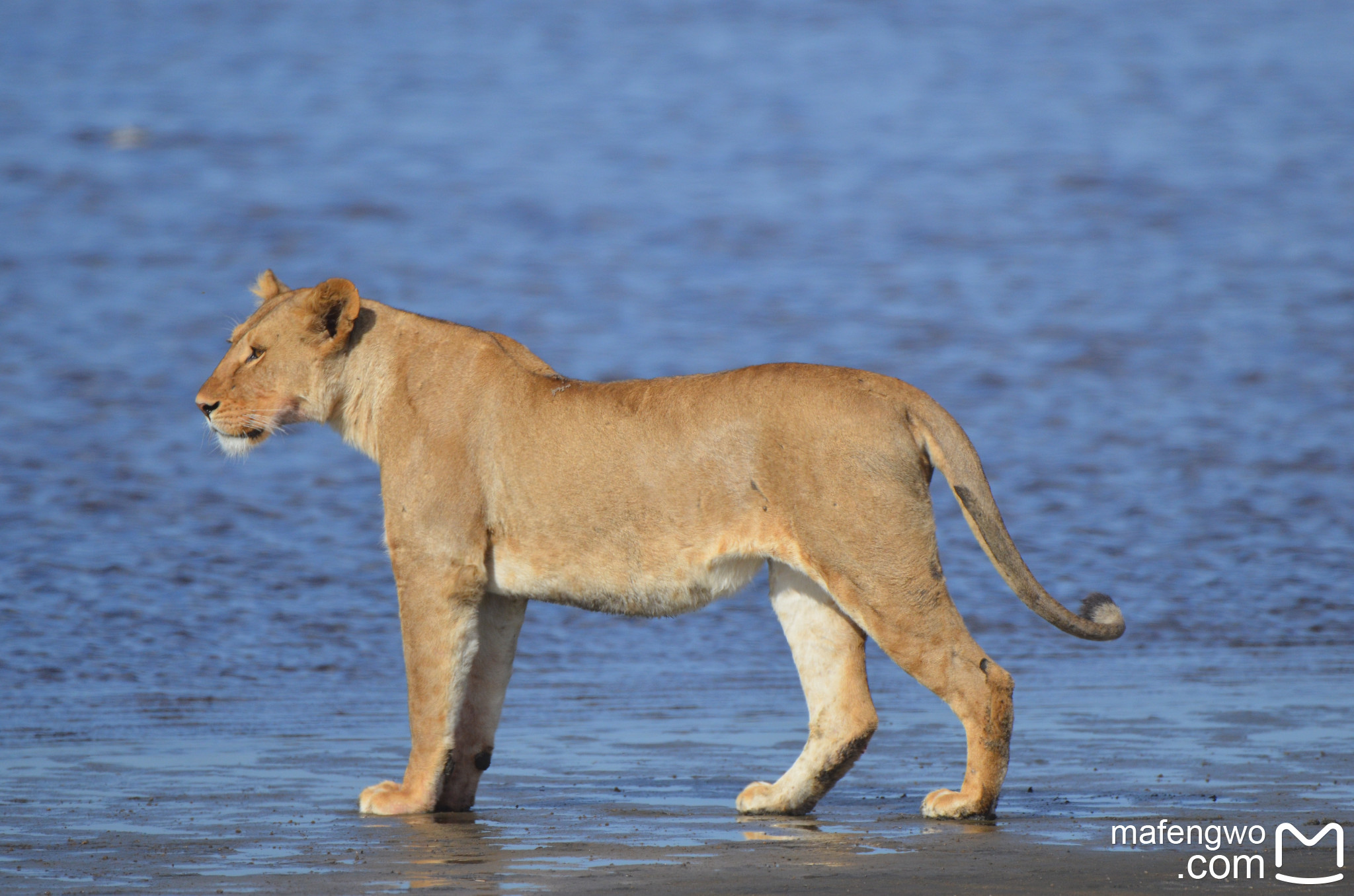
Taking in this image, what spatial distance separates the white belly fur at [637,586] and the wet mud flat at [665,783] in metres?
0.68

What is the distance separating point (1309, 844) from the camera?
16.3 ft

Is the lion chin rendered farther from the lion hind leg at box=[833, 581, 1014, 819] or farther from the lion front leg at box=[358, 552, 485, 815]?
the lion hind leg at box=[833, 581, 1014, 819]

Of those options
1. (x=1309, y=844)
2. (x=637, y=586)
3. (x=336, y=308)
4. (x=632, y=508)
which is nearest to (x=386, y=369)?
(x=336, y=308)

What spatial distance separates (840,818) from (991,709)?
625 millimetres

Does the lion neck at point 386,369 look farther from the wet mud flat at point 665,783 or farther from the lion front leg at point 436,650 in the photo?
the wet mud flat at point 665,783

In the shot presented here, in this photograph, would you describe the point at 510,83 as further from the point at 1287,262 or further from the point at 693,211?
the point at 1287,262

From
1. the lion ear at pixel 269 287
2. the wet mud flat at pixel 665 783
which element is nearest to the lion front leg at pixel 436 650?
the wet mud flat at pixel 665 783

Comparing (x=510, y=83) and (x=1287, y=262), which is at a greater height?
(x=510, y=83)

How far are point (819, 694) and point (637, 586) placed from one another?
74 cm

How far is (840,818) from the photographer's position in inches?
228

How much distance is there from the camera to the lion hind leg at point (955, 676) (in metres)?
5.61

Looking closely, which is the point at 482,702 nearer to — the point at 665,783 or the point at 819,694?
the point at 665,783

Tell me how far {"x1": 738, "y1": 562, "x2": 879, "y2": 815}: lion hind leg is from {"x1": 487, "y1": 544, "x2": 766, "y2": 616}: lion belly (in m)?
0.27

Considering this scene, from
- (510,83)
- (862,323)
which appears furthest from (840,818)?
(510,83)
